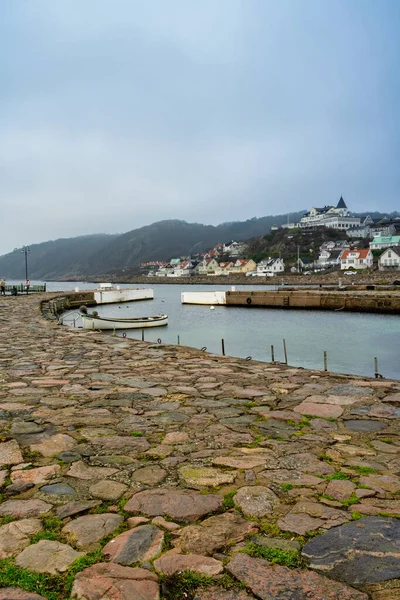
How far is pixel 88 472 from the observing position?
10.7 feet

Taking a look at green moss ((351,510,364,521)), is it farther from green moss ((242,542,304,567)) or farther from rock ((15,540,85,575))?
rock ((15,540,85,575))

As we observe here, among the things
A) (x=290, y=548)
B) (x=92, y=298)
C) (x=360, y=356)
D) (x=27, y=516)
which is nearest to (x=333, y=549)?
(x=290, y=548)

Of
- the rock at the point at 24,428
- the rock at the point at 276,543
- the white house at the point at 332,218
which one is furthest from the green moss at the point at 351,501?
the white house at the point at 332,218

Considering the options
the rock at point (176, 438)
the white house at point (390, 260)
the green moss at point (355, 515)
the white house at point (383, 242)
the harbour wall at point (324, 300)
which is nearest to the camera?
the green moss at point (355, 515)

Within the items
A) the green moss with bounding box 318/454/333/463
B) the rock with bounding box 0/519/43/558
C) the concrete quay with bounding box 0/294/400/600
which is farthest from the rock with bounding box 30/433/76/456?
the green moss with bounding box 318/454/333/463

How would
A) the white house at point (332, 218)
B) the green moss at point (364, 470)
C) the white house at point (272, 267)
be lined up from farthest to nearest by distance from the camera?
the white house at point (332, 218) → the white house at point (272, 267) → the green moss at point (364, 470)

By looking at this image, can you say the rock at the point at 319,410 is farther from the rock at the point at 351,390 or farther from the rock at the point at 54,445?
the rock at the point at 54,445

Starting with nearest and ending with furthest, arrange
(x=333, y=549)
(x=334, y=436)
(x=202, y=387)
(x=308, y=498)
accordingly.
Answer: (x=333, y=549) → (x=308, y=498) → (x=334, y=436) → (x=202, y=387)

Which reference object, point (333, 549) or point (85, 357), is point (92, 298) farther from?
point (333, 549)

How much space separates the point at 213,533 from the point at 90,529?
0.72 metres

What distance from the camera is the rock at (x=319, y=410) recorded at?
4.79 metres

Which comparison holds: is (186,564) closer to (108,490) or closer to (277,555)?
(277,555)

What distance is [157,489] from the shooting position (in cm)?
297

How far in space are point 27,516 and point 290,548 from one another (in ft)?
5.23
